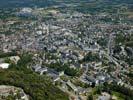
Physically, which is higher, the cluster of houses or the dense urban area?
the cluster of houses

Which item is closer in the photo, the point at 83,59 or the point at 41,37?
the point at 83,59

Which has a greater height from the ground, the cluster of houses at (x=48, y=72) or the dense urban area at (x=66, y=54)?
the cluster of houses at (x=48, y=72)

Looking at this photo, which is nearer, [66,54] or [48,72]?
[48,72]

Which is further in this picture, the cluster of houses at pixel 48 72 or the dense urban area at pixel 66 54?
the cluster of houses at pixel 48 72

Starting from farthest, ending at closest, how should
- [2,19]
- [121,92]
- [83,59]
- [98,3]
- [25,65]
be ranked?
[98,3] → [2,19] → [83,59] → [25,65] → [121,92]

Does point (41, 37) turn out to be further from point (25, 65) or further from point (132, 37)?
point (25, 65)

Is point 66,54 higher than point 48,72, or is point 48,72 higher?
point 48,72

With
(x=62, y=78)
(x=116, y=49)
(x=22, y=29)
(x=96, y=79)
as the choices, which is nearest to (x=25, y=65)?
(x=62, y=78)

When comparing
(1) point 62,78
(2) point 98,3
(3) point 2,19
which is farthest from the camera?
(2) point 98,3
